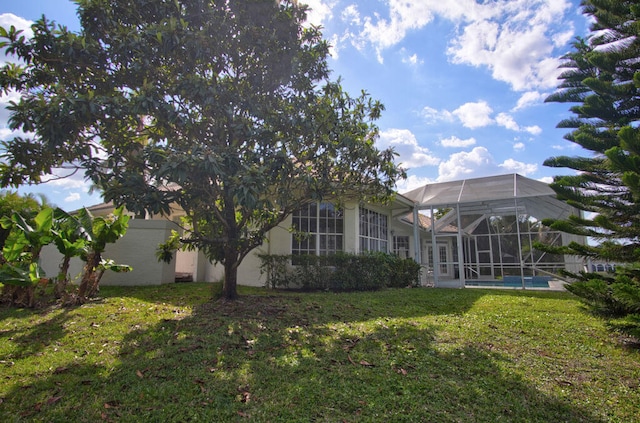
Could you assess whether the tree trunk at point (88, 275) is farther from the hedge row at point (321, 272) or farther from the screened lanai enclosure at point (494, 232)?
the screened lanai enclosure at point (494, 232)

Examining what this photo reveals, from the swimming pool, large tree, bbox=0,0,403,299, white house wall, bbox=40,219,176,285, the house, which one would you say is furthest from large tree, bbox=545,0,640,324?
the swimming pool

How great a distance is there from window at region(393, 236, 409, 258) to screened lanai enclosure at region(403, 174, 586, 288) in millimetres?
730

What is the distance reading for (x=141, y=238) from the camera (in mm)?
10836

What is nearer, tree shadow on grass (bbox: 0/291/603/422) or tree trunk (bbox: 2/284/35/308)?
tree shadow on grass (bbox: 0/291/603/422)

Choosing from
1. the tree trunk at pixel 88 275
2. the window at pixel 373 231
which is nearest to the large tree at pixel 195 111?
the tree trunk at pixel 88 275

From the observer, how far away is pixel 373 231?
1415 cm

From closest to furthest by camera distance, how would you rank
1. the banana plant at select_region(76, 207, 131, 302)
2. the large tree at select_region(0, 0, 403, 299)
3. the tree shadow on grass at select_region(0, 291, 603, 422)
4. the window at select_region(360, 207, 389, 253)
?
the tree shadow on grass at select_region(0, 291, 603, 422)
the large tree at select_region(0, 0, 403, 299)
the banana plant at select_region(76, 207, 131, 302)
the window at select_region(360, 207, 389, 253)

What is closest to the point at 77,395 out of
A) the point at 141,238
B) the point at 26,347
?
the point at 26,347

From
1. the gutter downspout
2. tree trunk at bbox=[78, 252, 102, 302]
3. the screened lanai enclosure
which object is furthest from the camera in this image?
the gutter downspout

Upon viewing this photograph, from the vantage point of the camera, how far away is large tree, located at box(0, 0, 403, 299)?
17.5 ft

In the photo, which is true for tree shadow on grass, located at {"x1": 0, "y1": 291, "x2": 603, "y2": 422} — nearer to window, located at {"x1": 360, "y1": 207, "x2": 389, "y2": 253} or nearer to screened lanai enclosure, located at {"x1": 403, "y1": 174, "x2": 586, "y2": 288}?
window, located at {"x1": 360, "y1": 207, "x2": 389, "y2": 253}

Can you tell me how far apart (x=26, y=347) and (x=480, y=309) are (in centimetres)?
818

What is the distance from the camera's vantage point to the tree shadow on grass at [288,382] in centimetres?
318

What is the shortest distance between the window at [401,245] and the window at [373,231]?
76.9 inches
